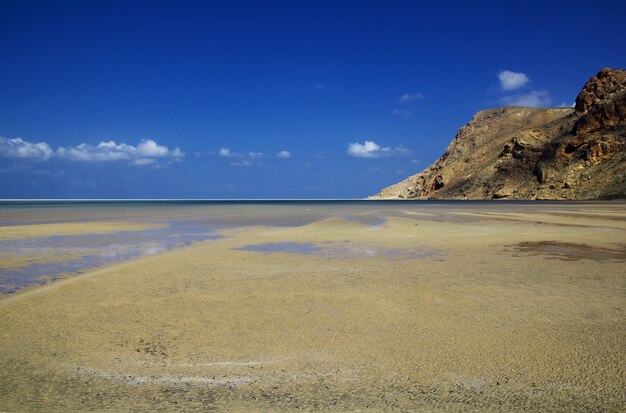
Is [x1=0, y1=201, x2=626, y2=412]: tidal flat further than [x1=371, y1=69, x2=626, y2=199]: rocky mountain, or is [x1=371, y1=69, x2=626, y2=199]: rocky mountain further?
[x1=371, y1=69, x2=626, y2=199]: rocky mountain

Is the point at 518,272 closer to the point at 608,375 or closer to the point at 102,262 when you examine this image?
the point at 608,375

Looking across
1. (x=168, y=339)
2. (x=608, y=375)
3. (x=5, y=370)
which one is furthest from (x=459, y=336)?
(x=5, y=370)

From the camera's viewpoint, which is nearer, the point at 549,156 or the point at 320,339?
the point at 320,339

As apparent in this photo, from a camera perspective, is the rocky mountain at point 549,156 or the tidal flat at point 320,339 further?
the rocky mountain at point 549,156

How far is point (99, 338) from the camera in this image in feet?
17.1

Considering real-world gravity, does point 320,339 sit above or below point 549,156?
below

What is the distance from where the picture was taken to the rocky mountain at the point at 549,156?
279 ft

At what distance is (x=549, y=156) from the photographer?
102688 millimetres

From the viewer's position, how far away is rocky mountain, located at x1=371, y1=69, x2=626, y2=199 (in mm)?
85000

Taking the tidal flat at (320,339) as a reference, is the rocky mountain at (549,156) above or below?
above

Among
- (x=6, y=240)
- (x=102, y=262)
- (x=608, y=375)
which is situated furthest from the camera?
(x=6, y=240)

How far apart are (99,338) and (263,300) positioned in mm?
2528

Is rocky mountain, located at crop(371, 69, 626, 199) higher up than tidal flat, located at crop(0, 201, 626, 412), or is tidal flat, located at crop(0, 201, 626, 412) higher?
rocky mountain, located at crop(371, 69, 626, 199)

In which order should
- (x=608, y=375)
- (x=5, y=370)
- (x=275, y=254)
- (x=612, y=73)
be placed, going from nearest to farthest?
(x=608, y=375) → (x=5, y=370) → (x=275, y=254) → (x=612, y=73)
